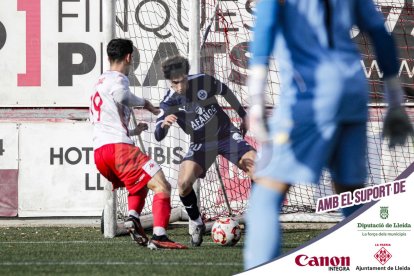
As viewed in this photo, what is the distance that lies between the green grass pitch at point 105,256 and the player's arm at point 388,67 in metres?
1.51

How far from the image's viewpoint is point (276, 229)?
12.5ft

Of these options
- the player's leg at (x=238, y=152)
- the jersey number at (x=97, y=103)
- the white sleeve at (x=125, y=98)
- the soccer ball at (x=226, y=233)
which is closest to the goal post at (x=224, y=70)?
the player's leg at (x=238, y=152)

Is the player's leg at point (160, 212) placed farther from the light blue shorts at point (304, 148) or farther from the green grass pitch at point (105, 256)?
the light blue shorts at point (304, 148)

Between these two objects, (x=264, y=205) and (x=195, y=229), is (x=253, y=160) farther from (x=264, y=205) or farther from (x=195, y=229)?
(x=264, y=205)

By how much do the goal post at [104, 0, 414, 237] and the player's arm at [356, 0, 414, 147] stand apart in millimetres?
5848

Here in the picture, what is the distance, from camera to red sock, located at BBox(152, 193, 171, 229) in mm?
7141

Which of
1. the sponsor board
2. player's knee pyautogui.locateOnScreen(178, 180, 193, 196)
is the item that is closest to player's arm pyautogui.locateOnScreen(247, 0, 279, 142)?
the sponsor board

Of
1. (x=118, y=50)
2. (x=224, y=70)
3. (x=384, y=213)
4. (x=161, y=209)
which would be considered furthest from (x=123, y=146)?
(x=224, y=70)

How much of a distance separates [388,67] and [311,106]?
1.12ft

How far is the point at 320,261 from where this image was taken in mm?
4809

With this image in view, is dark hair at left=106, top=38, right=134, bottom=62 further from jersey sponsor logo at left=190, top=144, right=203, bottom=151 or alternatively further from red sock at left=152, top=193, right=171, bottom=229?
jersey sponsor logo at left=190, top=144, right=203, bottom=151

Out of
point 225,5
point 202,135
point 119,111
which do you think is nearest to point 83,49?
point 225,5

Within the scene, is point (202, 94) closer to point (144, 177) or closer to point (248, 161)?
point (248, 161)

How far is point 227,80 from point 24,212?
2.31 metres
